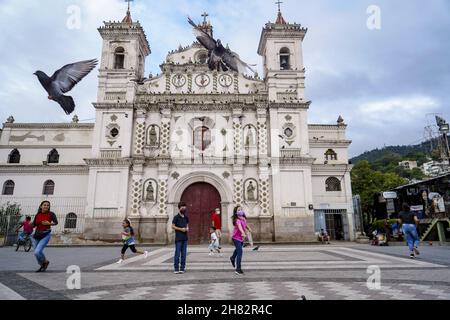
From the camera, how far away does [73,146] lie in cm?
2391

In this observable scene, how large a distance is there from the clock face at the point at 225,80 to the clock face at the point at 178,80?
2.70 meters

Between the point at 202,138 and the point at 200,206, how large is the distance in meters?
4.68

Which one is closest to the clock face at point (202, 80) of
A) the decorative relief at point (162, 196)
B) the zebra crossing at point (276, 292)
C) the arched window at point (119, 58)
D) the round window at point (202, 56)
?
the round window at point (202, 56)

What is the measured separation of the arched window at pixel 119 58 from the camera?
23.4 metres

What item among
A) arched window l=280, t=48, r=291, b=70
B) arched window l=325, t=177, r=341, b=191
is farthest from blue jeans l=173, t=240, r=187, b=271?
arched window l=280, t=48, r=291, b=70

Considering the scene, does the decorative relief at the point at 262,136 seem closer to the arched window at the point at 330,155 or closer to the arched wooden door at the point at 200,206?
the arched wooden door at the point at 200,206

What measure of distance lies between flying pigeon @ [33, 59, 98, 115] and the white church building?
11365 mm

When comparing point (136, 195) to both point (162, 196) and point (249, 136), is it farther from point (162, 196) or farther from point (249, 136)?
point (249, 136)

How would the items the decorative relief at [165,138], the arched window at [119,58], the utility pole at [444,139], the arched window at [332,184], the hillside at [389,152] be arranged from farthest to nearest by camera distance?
the hillside at [389,152] < the utility pole at [444,139] < the arched window at [332,184] < the arched window at [119,58] < the decorative relief at [165,138]

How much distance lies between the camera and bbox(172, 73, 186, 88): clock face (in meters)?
22.8

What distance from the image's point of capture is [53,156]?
78.5 feet

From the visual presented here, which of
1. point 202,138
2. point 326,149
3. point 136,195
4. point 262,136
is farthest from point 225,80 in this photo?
point 136,195
